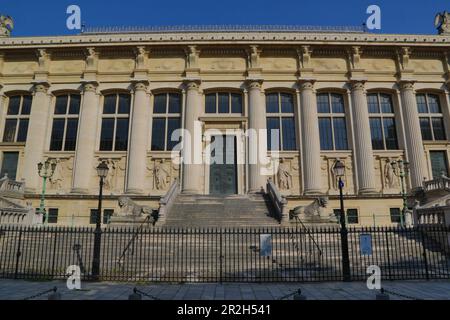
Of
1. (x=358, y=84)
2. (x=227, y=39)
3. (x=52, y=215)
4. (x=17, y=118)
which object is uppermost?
(x=227, y=39)

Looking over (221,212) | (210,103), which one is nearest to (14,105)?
(210,103)

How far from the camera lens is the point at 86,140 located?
24562 millimetres

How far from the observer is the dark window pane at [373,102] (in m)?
26.0

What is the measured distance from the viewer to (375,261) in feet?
38.2

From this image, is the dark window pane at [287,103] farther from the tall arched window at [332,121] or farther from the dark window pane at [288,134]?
the tall arched window at [332,121]

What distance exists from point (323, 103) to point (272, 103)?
4210 mm

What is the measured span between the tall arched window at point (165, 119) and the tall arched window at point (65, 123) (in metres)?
6.34

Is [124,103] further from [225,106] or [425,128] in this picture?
[425,128]

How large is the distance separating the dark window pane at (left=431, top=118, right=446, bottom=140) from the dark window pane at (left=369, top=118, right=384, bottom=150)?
173 inches

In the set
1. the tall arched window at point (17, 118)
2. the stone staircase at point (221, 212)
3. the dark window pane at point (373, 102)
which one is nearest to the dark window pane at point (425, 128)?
the dark window pane at point (373, 102)

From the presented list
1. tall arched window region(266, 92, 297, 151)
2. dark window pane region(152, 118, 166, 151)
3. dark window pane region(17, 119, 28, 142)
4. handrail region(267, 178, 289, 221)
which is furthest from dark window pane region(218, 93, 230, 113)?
dark window pane region(17, 119, 28, 142)

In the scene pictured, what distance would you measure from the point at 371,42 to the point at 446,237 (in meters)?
18.2

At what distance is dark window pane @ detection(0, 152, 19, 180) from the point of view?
25062 millimetres
